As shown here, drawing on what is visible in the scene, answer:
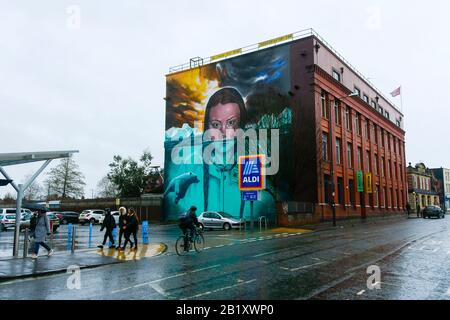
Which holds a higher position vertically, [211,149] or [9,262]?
[211,149]

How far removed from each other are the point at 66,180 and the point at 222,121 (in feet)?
125

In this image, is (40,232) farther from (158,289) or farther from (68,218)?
(68,218)

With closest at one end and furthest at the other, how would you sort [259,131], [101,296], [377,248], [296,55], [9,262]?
1. [101,296]
2. [9,262]
3. [377,248]
4. [259,131]
5. [296,55]

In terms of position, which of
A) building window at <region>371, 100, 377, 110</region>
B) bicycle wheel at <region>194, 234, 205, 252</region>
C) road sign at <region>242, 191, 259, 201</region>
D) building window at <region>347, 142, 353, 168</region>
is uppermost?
building window at <region>371, 100, 377, 110</region>

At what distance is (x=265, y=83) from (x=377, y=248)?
25234 mm

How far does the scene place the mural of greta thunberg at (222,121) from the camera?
3972 cm

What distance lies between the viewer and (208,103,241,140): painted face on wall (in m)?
39.9

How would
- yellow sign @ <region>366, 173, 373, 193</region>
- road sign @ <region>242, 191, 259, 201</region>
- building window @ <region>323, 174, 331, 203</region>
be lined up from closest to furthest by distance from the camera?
road sign @ <region>242, 191, 259, 201</region>, building window @ <region>323, 174, 331, 203</region>, yellow sign @ <region>366, 173, 373, 193</region>

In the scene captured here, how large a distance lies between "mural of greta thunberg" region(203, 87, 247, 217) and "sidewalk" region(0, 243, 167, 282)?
74.4 ft

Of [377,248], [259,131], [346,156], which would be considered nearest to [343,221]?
[346,156]

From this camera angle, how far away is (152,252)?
53.6 feet

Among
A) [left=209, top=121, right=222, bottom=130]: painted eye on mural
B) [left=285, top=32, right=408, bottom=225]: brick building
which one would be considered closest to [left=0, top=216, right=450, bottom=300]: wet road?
[left=285, top=32, right=408, bottom=225]: brick building

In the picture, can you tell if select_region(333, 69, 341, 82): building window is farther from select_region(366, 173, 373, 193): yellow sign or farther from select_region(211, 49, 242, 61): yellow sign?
select_region(366, 173, 373, 193): yellow sign
